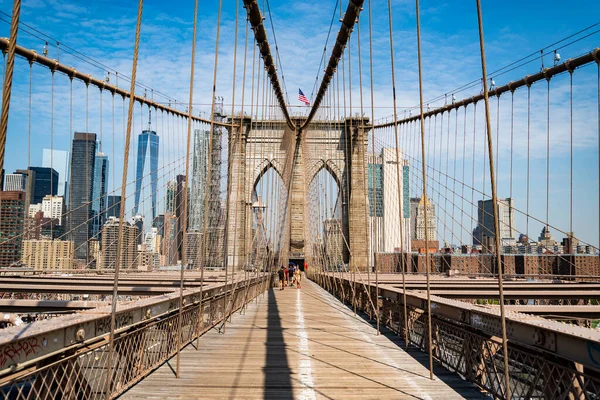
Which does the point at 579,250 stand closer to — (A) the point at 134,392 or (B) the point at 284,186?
(A) the point at 134,392

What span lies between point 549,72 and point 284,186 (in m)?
17.7

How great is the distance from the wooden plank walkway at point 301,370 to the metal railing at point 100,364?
0.16 meters

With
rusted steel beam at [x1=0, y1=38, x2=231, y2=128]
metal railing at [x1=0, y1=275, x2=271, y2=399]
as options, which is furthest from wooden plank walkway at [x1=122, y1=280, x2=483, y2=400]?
rusted steel beam at [x1=0, y1=38, x2=231, y2=128]

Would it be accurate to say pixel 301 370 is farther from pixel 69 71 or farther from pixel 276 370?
pixel 69 71

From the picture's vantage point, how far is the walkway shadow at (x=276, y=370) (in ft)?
12.6

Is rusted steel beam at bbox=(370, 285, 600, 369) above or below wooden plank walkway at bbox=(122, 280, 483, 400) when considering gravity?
above

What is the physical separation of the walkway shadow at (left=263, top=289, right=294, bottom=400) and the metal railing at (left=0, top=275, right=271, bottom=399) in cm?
104

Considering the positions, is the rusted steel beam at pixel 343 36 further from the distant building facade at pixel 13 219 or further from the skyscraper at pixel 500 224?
the distant building facade at pixel 13 219

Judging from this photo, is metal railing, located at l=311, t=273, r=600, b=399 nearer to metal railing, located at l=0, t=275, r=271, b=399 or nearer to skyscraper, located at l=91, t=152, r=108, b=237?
metal railing, located at l=0, t=275, r=271, b=399

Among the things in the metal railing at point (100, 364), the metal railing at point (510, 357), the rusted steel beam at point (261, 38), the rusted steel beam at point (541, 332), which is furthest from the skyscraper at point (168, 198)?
the rusted steel beam at point (541, 332)

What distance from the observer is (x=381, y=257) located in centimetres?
3306

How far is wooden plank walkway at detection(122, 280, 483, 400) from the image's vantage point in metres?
3.85

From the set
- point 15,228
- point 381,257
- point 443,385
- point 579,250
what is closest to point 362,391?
point 443,385

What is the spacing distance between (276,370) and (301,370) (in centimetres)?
24
